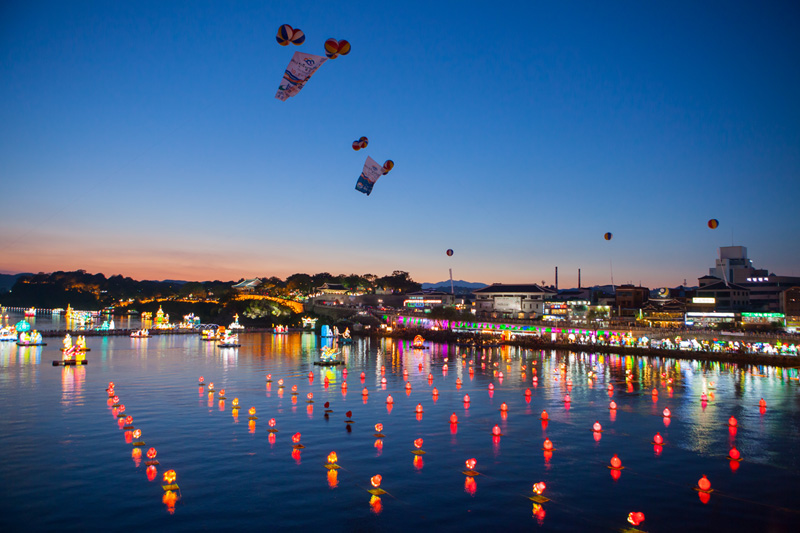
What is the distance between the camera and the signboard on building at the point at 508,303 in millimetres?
132375

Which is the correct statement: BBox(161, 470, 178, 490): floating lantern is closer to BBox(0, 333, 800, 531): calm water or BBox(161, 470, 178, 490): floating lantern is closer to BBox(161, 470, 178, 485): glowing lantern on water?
BBox(161, 470, 178, 485): glowing lantern on water

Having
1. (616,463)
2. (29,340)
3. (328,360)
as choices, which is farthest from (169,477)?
(29,340)

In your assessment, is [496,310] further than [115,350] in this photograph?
Yes

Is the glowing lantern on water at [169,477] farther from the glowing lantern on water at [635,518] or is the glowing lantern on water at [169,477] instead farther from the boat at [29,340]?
the boat at [29,340]

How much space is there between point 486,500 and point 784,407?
3127 cm

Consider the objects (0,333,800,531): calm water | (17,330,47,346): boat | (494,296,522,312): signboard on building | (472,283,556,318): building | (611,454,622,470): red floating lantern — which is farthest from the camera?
(494,296,522,312): signboard on building

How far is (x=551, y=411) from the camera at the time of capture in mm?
39469

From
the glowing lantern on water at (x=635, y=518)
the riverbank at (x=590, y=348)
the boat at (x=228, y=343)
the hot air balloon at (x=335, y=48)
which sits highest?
the hot air balloon at (x=335, y=48)

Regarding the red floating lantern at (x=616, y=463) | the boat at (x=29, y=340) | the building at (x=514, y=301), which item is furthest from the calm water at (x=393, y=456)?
the building at (x=514, y=301)

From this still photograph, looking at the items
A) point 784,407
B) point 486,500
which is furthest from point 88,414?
point 784,407

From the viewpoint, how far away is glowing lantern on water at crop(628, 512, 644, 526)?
19.0 m

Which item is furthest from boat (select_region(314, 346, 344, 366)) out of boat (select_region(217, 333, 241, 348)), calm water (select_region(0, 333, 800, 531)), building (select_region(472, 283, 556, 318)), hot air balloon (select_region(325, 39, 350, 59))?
building (select_region(472, 283, 556, 318))

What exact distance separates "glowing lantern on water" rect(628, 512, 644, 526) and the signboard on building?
114 metres

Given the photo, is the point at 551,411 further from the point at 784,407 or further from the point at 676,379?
the point at 676,379
